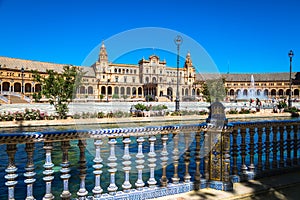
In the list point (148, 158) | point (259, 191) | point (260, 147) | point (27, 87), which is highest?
point (27, 87)

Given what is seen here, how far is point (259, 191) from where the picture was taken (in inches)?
157

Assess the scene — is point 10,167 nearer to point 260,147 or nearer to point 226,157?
point 226,157

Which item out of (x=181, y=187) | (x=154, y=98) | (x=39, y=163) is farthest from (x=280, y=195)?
(x=154, y=98)

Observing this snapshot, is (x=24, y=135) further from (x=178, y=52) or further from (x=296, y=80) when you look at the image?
(x=296, y=80)

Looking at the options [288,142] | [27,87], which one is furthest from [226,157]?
[27,87]

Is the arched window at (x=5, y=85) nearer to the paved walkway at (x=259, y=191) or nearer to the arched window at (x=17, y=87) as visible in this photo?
the arched window at (x=17, y=87)

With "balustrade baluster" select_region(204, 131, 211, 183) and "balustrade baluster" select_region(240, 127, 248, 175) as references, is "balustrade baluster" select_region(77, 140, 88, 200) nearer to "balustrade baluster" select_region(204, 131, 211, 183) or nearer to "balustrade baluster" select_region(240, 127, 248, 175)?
"balustrade baluster" select_region(204, 131, 211, 183)

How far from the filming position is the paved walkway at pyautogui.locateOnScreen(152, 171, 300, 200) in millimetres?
3746

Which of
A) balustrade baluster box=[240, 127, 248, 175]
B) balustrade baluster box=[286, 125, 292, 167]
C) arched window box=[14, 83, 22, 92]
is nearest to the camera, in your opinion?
balustrade baluster box=[240, 127, 248, 175]

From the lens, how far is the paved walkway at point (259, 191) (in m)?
3.75

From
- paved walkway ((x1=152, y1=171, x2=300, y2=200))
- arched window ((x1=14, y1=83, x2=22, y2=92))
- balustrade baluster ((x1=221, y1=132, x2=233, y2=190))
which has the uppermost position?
arched window ((x1=14, y1=83, x2=22, y2=92))

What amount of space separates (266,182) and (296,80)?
103 m

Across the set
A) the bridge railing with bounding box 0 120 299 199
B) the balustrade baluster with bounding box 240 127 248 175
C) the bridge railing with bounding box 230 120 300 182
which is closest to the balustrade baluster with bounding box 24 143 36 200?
the bridge railing with bounding box 0 120 299 199

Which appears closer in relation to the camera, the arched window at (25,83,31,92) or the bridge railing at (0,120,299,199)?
the bridge railing at (0,120,299,199)
